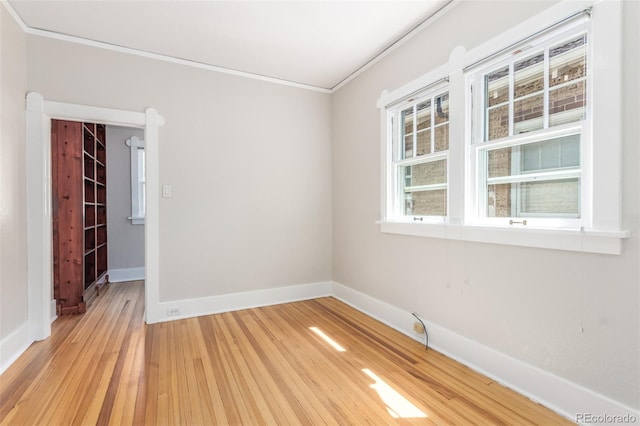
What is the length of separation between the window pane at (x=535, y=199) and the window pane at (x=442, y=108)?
69 centimetres

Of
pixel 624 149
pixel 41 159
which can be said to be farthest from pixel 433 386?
pixel 41 159

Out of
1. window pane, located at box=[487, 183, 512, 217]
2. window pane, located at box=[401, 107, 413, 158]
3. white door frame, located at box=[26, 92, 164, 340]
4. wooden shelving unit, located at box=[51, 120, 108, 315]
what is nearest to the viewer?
window pane, located at box=[487, 183, 512, 217]

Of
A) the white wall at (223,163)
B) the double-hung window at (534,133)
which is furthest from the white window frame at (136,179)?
the double-hung window at (534,133)

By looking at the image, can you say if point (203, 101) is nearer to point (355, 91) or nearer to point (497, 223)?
point (355, 91)

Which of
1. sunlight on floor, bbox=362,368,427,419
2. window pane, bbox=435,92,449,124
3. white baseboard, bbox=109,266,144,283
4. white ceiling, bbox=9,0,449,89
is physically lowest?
sunlight on floor, bbox=362,368,427,419

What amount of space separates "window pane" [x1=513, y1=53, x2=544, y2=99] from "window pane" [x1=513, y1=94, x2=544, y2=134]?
5 centimetres

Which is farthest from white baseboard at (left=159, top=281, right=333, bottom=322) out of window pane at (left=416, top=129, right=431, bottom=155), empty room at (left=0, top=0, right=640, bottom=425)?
window pane at (left=416, top=129, right=431, bottom=155)

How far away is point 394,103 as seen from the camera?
288 cm

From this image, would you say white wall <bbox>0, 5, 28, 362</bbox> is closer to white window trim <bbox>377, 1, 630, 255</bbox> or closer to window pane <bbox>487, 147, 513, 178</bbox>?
white window trim <bbox>377, 1, 630, 255</bbox>

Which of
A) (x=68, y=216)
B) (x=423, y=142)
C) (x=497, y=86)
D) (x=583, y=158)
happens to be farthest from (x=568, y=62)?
(x=68, y=216)

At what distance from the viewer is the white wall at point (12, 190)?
219 cm

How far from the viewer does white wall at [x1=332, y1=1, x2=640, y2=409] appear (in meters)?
1.44

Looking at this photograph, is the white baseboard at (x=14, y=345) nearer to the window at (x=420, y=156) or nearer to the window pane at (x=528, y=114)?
the window at (x=420, y=156)

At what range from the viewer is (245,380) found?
201 centimetres
